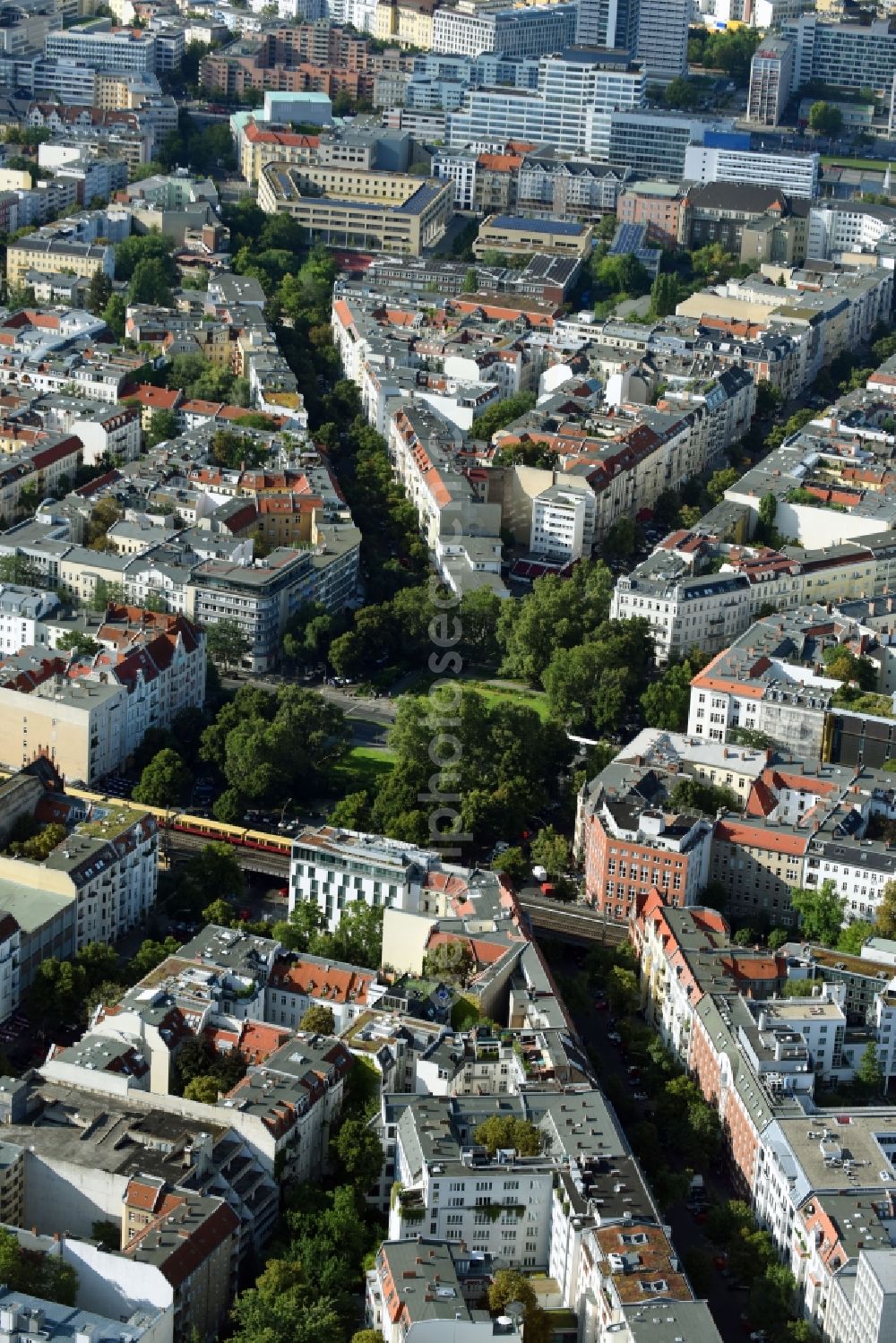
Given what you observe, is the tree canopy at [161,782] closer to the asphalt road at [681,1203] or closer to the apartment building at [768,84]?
the asphalt road at [681,1203]

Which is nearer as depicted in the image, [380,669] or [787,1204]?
[787,1204]

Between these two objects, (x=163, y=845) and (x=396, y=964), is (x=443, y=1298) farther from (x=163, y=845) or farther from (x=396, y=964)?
(x=163, y=845)

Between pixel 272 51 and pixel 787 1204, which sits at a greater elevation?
pixel 272 51

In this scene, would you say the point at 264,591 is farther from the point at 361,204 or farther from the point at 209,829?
the point at 361,204

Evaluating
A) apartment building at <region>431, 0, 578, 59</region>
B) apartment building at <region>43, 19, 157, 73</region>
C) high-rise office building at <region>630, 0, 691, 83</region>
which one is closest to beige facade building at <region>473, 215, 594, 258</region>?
apartment building at <region>431, 0, 578, 59</region>

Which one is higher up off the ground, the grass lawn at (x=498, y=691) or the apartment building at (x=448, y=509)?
the apartment building at (x=448, y=509)

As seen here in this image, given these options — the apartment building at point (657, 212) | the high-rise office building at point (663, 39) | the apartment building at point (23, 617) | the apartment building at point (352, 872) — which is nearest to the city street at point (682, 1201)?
the apartment building at point (352, 872)

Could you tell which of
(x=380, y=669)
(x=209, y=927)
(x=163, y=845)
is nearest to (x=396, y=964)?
(x=209, y=927)
